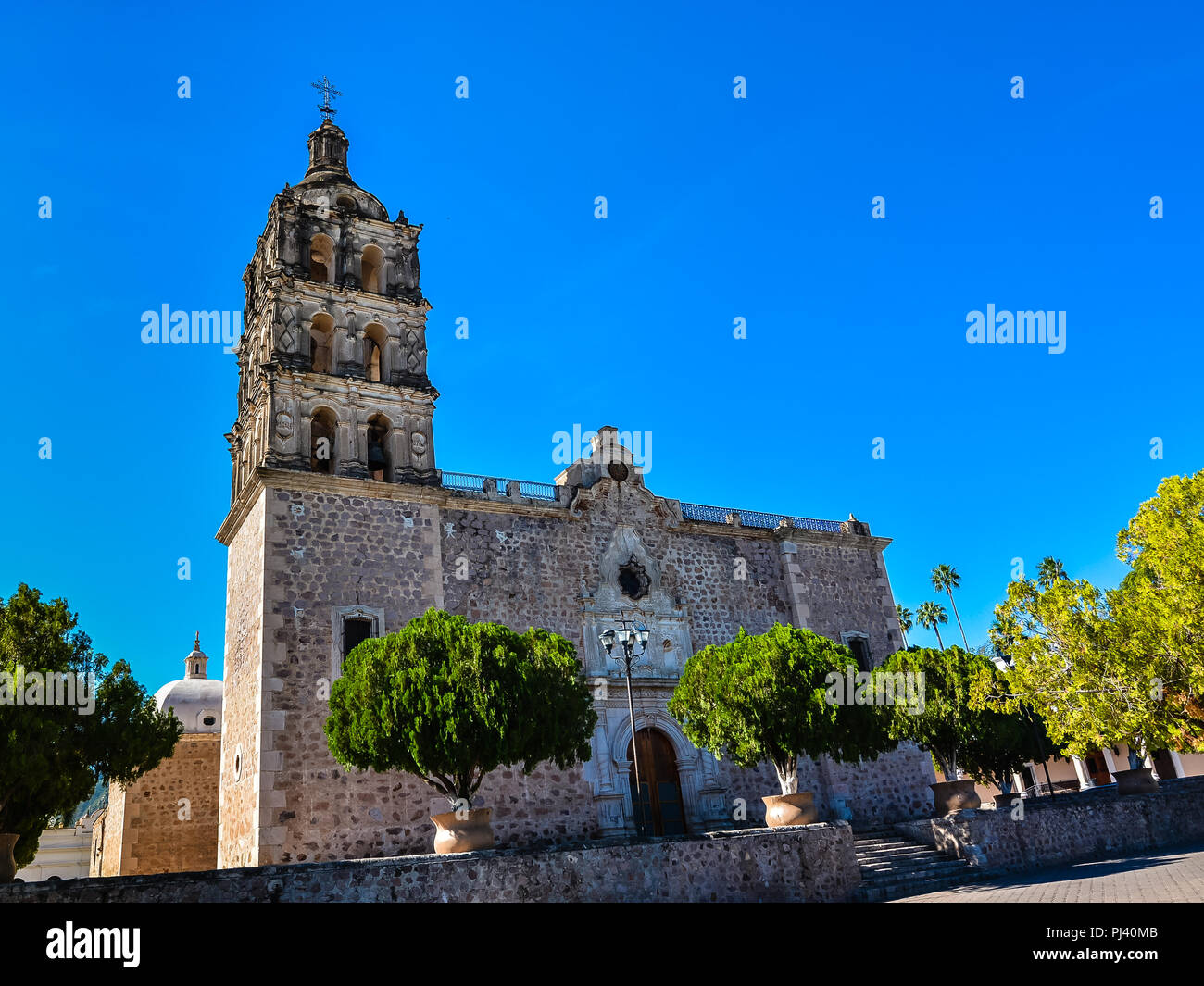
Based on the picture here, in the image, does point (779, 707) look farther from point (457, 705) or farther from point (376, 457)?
point (376, 457)

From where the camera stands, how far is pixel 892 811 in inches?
834

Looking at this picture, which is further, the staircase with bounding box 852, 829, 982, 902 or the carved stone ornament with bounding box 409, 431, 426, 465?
the carved stone ornament with bounding box 409, 431, 426, 465

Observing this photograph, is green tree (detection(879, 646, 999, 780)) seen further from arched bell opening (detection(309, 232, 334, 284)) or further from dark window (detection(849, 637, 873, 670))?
arched bell opening (detection(309, 232, 334, 284))

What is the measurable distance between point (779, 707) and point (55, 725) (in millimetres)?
11382

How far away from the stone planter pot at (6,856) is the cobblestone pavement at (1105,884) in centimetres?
1274

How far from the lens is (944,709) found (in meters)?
17.2

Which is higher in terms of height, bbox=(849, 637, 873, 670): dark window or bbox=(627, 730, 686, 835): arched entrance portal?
bbox=(849, 637, 873, 670): dark window

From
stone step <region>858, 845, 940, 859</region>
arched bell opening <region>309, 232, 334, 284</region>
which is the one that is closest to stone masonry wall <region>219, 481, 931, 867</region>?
stone step <region>858, 845, 940, 859</region>

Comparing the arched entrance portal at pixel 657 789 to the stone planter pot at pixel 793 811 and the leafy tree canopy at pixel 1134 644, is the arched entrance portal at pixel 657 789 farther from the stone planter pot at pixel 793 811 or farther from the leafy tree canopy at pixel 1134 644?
the leafy tree canopy at pixel 1134 644

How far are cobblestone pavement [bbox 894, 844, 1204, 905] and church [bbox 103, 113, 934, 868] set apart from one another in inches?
222

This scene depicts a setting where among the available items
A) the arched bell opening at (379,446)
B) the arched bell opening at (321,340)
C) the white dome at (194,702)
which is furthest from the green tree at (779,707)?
the white dome at (194,702)

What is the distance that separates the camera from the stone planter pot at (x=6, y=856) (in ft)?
36.2

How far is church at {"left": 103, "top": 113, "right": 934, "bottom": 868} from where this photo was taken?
15.9 meters

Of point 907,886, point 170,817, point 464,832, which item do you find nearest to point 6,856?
point 464,832
